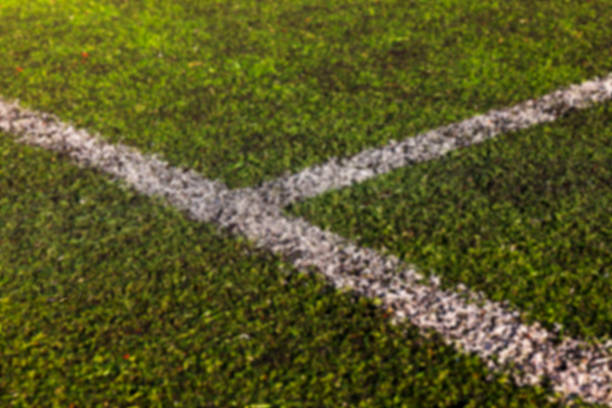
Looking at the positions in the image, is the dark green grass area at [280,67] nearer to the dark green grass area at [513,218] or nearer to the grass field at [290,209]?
the grass field at [290,209]

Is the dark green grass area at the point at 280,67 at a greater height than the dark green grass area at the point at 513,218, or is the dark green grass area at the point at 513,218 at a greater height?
the dark green grass area at the point at 513,218

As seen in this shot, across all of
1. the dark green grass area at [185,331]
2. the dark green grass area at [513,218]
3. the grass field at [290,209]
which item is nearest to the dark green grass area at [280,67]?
the grass field at [290,209]

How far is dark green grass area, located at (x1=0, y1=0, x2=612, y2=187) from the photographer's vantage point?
380 centimetres

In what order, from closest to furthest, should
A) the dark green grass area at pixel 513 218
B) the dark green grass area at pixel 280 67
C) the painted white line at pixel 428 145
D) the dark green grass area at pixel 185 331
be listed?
the dark green grass area at pixel 185 331 < the dark green grass area at pixel 513 218 < the painted white line at pixel 428 145 < the dark green grass area at pixel 280 67

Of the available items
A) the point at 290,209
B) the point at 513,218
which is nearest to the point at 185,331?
the point at 290,209

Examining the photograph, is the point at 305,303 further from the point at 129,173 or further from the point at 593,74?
the point at 593,74

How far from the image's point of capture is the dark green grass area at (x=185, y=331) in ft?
7.43

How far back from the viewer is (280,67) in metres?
4.59

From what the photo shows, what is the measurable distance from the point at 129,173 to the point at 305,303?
1.28 meters

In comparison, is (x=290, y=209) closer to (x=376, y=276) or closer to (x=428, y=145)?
(x=376, y=276)

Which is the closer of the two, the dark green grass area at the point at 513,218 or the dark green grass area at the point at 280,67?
the dark green grass area at the point at 513,218

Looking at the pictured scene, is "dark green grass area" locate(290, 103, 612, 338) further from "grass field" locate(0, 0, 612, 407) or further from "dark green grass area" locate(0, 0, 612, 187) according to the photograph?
"dark green grass area" locate(0, 0, 612, 187)

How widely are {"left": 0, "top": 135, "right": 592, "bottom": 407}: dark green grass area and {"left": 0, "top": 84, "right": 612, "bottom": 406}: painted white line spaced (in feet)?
0.24

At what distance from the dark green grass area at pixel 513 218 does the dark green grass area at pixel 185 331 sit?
36 cm
